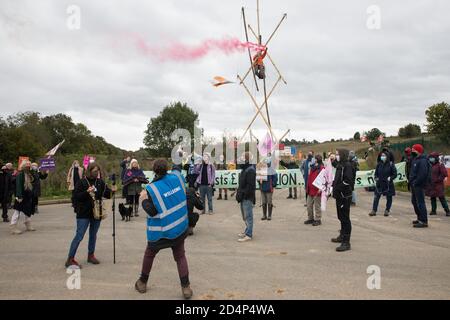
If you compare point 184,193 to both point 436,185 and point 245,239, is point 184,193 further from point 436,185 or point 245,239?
point 436,185

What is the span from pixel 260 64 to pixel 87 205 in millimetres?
17316

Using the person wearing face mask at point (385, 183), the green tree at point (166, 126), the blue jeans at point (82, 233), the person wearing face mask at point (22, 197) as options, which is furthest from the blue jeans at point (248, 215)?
the green tree at point (166, 126)

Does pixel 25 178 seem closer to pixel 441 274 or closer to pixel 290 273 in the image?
pixel 290 273

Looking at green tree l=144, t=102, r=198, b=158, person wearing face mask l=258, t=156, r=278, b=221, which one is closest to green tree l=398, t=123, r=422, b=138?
green tree l=144, t=102, r=198, b=158

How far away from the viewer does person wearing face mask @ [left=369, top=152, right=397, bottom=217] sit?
1217 centimetres

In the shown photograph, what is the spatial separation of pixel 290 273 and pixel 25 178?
24.6 ft

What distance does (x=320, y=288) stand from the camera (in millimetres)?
5535

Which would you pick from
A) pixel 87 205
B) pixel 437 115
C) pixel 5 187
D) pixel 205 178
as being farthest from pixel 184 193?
pixel 437 115

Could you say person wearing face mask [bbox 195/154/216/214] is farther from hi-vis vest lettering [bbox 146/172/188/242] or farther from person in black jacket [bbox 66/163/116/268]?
hi-vis vest lettering [bbox 146/172/188/242]

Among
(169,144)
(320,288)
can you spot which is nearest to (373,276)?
(320,288)

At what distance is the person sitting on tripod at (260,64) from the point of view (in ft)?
73.6

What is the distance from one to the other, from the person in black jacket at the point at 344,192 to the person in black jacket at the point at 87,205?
462 centimetres

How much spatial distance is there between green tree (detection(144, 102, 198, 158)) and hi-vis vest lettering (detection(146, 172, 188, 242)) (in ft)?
217

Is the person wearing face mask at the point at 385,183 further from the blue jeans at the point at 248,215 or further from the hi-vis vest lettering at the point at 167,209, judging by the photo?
the hi-vis vest lettering at the point at 167,209
